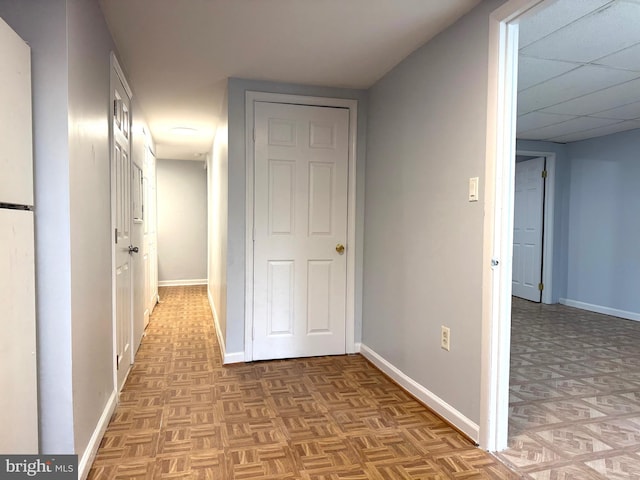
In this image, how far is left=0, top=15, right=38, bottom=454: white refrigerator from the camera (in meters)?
1.26

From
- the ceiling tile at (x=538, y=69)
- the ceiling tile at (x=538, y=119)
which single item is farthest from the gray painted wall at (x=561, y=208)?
the ceiling tile at (x=538, y=69)

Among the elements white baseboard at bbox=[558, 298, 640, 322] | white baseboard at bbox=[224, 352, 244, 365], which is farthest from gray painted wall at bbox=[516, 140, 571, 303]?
white baseboard at bbox=[224, 352, 244, 365]

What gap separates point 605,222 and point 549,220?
0.65 m

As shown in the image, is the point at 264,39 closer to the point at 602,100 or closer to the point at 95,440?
the point at 95,440

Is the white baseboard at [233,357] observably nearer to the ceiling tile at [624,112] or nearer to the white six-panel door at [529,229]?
the ceiling tile at [624,112]

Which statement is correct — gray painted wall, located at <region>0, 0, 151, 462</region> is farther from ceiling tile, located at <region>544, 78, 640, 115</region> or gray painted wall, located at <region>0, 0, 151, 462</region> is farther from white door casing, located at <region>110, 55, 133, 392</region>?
ceiling tile, located at <region>544, 78, 640, 115</region>

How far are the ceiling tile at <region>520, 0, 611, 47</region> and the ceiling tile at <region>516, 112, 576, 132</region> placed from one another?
1972mm

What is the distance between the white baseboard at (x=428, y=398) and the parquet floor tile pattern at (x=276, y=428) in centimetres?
5

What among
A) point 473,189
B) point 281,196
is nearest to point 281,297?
point 281,196

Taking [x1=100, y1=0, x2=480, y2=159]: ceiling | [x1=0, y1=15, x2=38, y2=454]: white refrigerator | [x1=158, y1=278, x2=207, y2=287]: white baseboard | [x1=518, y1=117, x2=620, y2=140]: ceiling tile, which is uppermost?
[x1=518, y1=117, x2=620, y2=140]: ceiling tile

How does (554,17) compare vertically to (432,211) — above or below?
above

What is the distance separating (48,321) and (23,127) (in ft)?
2.25

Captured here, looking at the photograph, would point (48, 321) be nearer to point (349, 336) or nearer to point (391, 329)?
point (391, 329)

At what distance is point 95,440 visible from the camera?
74.5 inches
